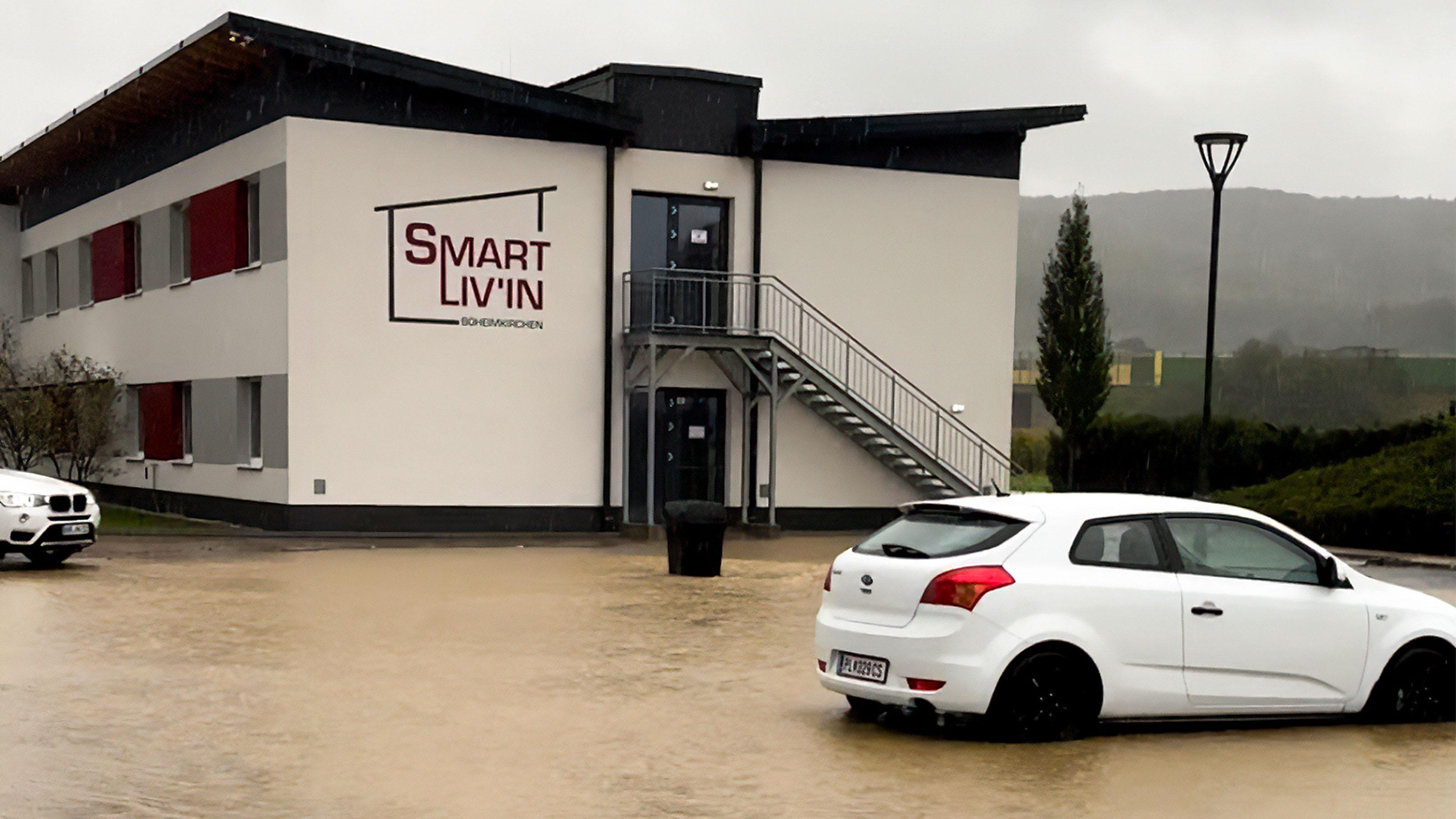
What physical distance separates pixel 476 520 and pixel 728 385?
198 inches

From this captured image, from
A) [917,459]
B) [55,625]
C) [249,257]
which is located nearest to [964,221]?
[917,459]

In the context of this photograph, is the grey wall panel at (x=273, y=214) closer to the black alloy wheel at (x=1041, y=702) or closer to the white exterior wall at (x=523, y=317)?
the white exterior wall at (x=523, y=317)

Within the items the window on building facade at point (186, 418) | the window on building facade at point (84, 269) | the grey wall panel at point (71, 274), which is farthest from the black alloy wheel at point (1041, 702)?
the grey wall panel at point (71, 274)

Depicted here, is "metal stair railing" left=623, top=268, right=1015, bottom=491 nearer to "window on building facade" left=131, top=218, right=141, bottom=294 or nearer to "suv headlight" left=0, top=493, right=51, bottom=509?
"suv headlight" left=0, top=493, right=51, bottom=509

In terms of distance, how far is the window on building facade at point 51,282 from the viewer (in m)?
36.6

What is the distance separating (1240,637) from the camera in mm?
8852

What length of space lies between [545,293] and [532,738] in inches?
682

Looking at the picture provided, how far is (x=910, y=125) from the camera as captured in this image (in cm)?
2734

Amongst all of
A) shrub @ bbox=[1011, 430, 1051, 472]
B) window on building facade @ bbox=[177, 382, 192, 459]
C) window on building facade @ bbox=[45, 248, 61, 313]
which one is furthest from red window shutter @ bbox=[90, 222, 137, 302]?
shrub @ bbox=[1011, 430, 1051, 472]

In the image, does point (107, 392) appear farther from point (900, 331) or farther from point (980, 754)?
point (980, 754)

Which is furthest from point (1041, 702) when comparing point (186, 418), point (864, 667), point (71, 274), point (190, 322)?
point (71, 274)

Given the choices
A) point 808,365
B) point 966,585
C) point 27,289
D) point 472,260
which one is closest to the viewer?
point 966,585

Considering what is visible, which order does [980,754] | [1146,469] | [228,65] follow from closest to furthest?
[980,754]
[228,65]
[1146,469]

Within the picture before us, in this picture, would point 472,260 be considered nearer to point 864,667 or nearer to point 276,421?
point 276,421
